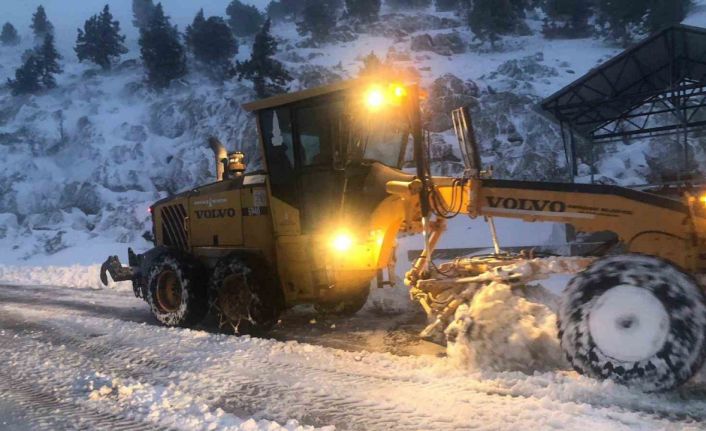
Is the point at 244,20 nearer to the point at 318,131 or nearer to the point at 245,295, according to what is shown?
the point at 318,131

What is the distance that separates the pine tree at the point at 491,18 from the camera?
46438 mm

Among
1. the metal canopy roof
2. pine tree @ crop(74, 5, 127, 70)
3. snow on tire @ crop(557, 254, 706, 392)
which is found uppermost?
pine tree @ crop(74, 5, 127, 70)

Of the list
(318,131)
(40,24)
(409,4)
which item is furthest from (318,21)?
(318,131)

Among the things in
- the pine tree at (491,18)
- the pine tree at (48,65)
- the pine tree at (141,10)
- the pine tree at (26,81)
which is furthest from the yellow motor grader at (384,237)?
the pine tree at (141,10)

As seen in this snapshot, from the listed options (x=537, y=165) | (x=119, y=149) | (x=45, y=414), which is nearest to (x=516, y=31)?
(x=537, y=165)

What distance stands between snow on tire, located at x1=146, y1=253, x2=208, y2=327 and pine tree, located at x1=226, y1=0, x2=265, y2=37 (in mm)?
58185

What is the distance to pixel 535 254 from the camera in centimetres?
573

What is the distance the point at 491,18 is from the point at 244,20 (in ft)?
98.1

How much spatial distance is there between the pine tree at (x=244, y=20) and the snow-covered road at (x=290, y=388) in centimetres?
6007

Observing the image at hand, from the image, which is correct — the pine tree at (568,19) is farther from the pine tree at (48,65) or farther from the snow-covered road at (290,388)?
the snow-covered road at (290,388)

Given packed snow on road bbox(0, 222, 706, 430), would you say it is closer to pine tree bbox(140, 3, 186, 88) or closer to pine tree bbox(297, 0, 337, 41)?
pine tree bbox(140, 3, 186, 88)

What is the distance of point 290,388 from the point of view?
4.55m

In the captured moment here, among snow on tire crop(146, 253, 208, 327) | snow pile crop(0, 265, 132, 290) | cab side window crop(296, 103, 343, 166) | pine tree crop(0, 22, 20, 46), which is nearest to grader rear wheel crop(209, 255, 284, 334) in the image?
snow on tire crop(146, 253, 208, 327)

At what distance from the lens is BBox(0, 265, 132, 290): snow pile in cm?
1222
